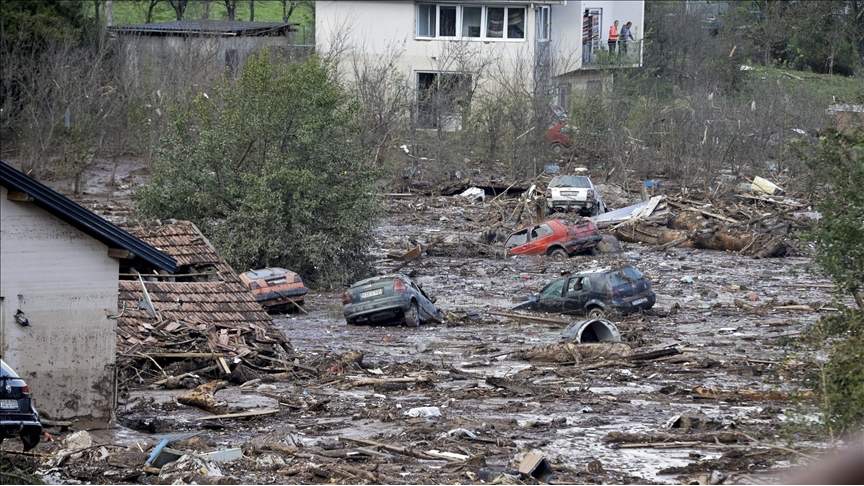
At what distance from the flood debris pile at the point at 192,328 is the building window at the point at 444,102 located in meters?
32.3

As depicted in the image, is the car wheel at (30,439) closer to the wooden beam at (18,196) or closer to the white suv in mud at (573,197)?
the wooden beam at (18,196)

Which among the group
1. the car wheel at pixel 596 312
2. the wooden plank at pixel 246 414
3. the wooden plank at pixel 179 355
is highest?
the wooden plank at pixel 179 355

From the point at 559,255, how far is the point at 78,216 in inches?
928

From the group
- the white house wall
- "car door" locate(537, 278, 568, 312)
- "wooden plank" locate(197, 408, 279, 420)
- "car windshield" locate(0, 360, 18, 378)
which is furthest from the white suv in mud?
"car windshield" locate(0, 360, 18, 378)

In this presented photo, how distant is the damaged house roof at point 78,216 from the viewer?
14445 mm

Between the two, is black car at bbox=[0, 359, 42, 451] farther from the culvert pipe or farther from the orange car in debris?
the orange car in debris

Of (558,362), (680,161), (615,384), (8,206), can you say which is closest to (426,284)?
(558,362)

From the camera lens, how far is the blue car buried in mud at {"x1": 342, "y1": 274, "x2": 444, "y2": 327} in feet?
84.9

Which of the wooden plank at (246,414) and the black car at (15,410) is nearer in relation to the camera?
the black car at (15,410)

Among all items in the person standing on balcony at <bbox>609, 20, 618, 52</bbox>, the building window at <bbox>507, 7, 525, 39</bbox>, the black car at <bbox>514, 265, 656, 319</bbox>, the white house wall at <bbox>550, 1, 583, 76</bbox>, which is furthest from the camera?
the person standing on balcony at <bbox>609, 20, 618, 52</bbox>

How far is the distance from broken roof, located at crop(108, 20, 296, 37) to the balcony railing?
15244mm

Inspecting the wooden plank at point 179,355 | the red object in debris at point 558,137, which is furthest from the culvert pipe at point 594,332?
the red object in debris at point 558,137

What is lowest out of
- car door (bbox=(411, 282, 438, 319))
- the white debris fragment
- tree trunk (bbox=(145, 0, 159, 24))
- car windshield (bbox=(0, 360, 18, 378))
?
car door (bbox=(411, 282, 438, 319))

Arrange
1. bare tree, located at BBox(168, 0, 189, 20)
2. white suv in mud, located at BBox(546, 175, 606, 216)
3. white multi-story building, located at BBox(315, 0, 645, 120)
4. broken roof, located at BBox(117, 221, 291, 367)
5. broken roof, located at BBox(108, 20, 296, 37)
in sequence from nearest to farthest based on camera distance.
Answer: broken roof, located at BBox(117, 221, 291, 367), white suv in mud, located at BBox(546, 175, 606, 216), broken roof, located at BBox(108, 20, 296, 37), white multi-story building, located at BBox(315, 0, 645, 120), bare tree, located at BBox(168, 0, 189, 20)
